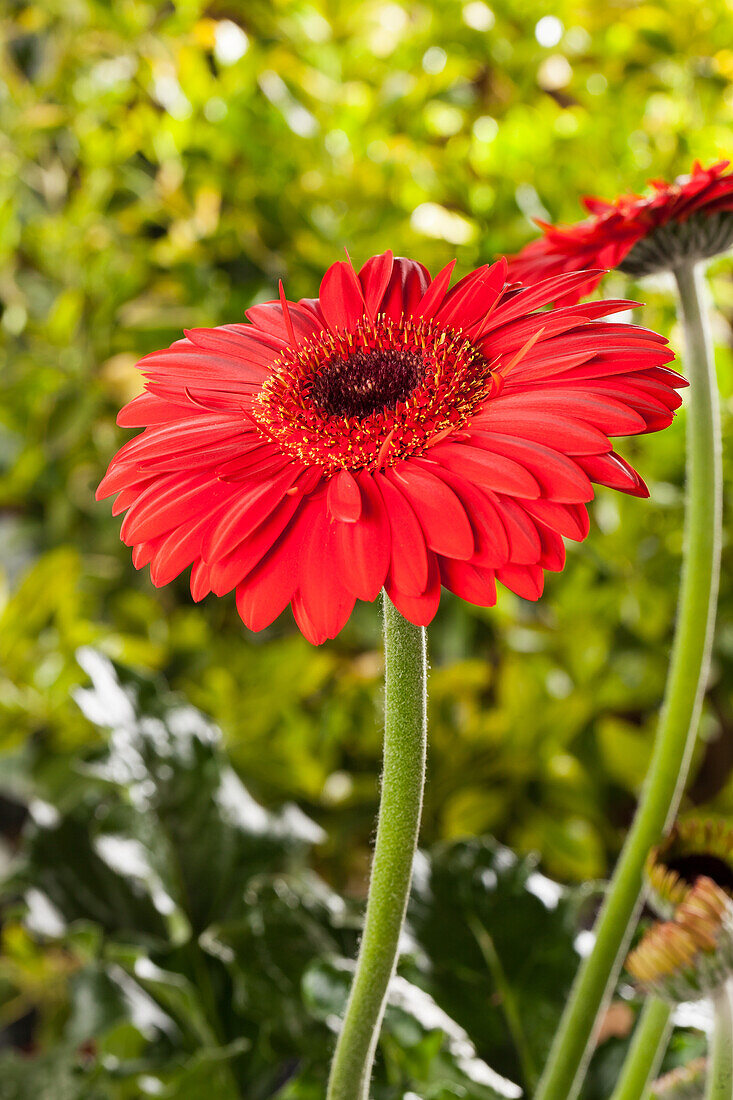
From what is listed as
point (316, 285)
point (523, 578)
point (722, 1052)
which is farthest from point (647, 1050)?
point (316, 285)

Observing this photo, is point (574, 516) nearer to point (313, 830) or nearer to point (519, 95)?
point (313, 830)

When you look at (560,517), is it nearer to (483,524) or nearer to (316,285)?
(483,524)

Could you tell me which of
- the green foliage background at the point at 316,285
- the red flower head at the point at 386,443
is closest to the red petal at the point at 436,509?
the red flower head at the point at 386,443

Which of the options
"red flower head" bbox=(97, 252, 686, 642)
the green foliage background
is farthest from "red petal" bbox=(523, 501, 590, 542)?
the green foliage background

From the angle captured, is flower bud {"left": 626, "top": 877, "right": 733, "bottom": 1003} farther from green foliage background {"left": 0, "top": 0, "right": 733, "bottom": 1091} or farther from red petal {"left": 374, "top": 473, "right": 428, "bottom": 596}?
green foliage background {"left": 0, "top": 0, "right": 733, "bottom": 1091}

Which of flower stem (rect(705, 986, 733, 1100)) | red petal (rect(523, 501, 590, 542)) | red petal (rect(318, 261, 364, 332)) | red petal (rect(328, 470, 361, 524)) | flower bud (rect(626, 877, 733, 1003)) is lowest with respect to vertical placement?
flower stem (rect(705, 986, 733, 1100))

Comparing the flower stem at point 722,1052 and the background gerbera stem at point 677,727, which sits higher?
the background gerbera stem at point 677,727

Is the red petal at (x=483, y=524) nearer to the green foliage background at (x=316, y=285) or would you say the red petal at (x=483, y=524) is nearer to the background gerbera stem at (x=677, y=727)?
the background gerbera stem at (x=677, y=727)
